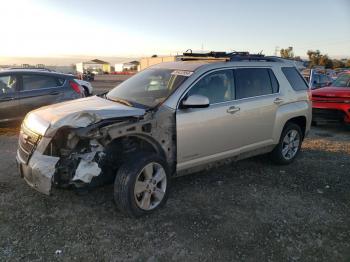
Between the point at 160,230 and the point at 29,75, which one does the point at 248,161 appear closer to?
the point at 160,230

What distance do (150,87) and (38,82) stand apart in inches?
170

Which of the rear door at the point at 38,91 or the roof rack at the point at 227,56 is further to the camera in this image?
the rear door at the point at 38,91

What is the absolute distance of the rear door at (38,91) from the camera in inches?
304

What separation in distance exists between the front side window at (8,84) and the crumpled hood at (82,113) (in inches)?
149

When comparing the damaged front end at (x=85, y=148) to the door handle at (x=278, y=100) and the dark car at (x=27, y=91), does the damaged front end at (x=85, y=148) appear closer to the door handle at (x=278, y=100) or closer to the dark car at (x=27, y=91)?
the door handle at (x=278, y=100)

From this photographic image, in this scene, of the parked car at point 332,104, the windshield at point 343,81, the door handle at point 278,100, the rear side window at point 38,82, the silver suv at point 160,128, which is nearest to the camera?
the silver suv at point 160,128

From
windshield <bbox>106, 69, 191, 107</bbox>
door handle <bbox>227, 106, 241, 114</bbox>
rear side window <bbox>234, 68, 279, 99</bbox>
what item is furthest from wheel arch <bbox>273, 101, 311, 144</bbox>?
windshield <bbox>106, 69, 191, 107</bbox>

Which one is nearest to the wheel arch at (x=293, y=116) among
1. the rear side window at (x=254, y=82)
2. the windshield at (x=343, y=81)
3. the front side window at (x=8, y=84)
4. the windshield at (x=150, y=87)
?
the rear side window at (x=254, y=82)

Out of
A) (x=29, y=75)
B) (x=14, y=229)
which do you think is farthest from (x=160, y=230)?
(x=29, y=75)

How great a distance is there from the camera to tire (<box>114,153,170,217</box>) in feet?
12.3

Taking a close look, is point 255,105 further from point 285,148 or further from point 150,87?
point 150,87

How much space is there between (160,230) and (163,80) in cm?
205

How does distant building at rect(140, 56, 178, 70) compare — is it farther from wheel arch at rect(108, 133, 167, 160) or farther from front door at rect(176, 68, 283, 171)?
wheel arch at rect(108, 133, 167, 160)

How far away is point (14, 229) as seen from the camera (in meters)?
3.68
